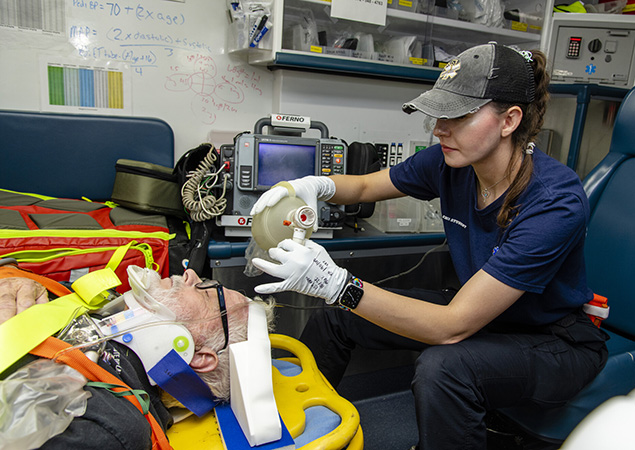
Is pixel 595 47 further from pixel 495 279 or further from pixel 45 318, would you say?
pixel 45 318

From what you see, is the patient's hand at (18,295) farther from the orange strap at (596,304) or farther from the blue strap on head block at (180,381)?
the orange strap at (596,304)

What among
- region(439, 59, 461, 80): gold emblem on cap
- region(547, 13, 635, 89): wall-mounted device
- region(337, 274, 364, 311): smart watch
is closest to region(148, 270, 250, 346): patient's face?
region(337, 274, 364, 311): smart watch

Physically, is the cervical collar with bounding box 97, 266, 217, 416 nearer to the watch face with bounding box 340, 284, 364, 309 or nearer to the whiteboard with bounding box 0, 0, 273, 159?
the watch face with bounding box 340, 284, 364, 309

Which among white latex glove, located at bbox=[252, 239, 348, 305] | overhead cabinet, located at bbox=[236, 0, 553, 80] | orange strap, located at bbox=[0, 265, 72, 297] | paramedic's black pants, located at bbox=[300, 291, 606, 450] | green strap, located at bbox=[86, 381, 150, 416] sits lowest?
paramedic's black pants, located at bbox=[300, 291, 606, 450]

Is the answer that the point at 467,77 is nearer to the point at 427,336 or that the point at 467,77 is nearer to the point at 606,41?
the point at 427,336

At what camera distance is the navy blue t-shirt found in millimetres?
1085

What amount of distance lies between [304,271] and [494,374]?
1.77 ft

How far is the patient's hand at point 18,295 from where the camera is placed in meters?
0.91

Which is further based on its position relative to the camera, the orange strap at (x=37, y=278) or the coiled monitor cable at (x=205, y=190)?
the coiled monitor cable at (x=205, y=190)

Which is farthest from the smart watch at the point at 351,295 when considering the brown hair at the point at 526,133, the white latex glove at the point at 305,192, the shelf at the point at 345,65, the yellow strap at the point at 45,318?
the shelf at the point at 345,65

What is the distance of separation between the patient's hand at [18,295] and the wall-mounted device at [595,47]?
99.8 inches

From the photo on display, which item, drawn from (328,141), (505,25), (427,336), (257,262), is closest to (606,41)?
(505,25)

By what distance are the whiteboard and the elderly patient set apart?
127cm

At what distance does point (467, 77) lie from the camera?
1138mm
